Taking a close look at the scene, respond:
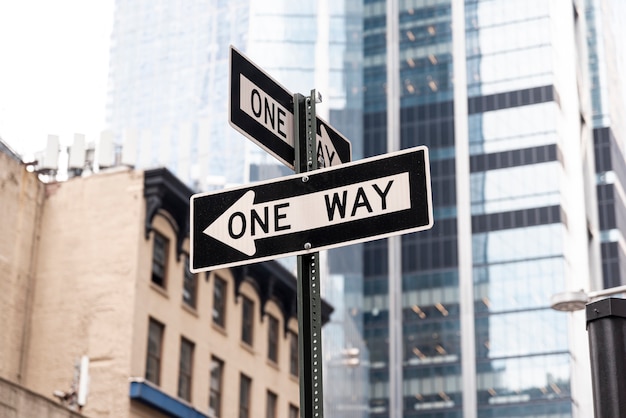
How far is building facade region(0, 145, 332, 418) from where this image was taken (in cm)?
4216

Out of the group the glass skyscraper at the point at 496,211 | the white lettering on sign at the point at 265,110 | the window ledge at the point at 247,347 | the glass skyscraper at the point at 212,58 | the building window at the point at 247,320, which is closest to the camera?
the white lettering on sign at the point at 265,110

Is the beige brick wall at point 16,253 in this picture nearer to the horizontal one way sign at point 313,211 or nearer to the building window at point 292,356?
the building window at point 292,356

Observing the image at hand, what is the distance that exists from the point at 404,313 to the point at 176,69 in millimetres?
35172

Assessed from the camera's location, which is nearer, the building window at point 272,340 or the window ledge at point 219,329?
the window ledge at point 219,329

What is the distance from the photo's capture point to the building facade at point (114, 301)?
138ft

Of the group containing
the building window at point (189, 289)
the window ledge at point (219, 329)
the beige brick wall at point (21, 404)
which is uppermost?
the building window at point (189, 289)

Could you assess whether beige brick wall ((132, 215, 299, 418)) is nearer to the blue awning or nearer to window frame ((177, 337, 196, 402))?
window frame ((177, 337, 196, 402))

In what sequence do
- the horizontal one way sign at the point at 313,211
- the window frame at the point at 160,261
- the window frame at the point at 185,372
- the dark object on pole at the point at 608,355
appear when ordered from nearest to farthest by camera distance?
the horizontal one way sign at the point at 313,211, the dark object on pole at the point at 608,355, the window frame at the point at 160,261, the window frame at the point at 185,372

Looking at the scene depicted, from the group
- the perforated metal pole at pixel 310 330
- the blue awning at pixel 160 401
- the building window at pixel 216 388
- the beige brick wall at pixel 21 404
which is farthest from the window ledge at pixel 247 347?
the perforated metal pole at pixel 310 330

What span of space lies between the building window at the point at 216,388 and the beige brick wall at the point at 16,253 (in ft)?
22.0

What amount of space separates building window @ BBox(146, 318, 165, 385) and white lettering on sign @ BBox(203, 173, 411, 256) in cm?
3572

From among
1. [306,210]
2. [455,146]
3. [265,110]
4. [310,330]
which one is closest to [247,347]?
[265,110]

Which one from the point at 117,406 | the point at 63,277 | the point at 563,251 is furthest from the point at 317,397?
the point at 563,251

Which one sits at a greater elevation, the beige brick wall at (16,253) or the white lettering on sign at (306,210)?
the beige brick wall at (16,253)
